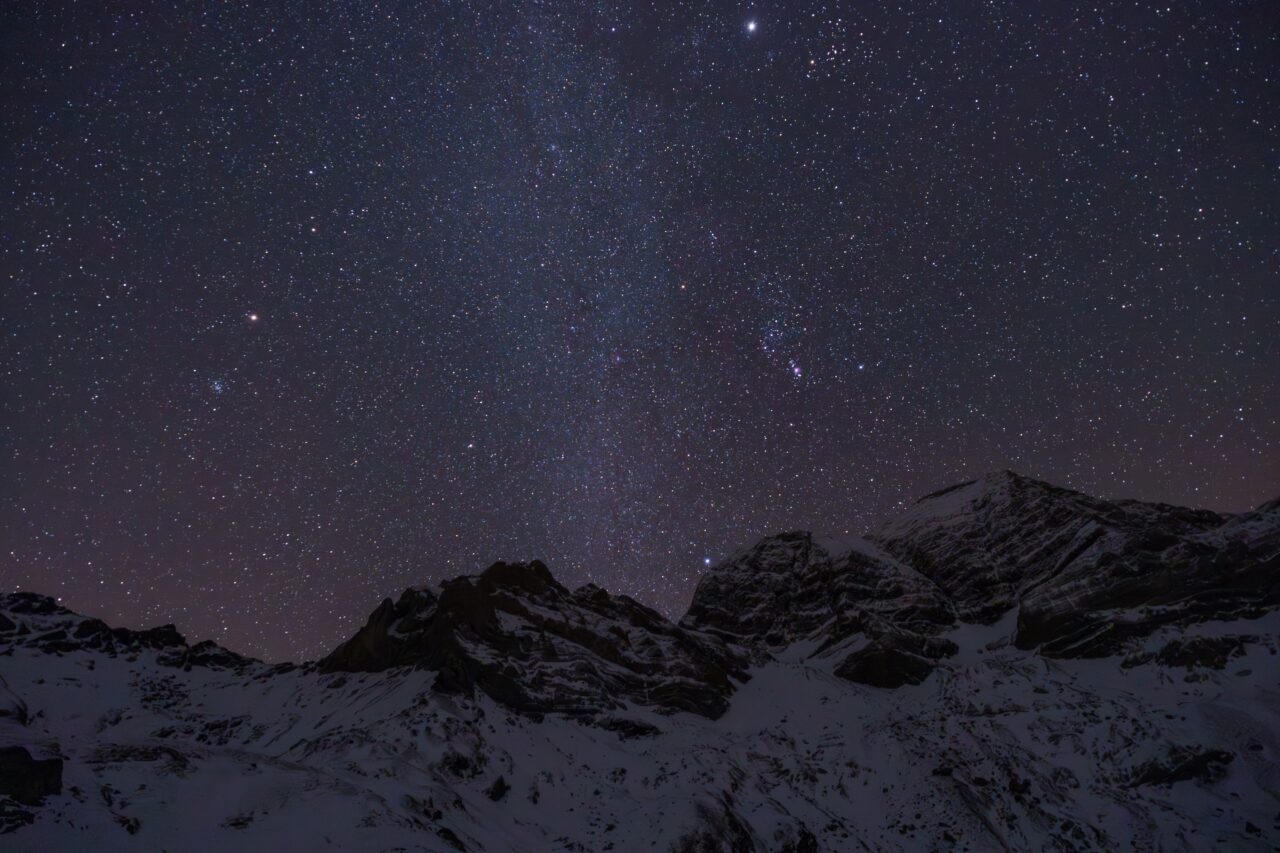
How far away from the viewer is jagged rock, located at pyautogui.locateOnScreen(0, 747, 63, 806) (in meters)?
23.4

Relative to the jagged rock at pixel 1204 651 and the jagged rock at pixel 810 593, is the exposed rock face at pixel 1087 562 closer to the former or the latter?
the jagged rock at pixel 1204 651

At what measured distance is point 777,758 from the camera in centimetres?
5519

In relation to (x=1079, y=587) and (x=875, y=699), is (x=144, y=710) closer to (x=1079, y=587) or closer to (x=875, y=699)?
(x=875, y=699)

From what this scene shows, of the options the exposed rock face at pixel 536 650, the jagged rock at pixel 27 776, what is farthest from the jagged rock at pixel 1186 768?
the jagged rock at pixel 27 776

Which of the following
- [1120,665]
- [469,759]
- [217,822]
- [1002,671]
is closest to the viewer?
[217,822]

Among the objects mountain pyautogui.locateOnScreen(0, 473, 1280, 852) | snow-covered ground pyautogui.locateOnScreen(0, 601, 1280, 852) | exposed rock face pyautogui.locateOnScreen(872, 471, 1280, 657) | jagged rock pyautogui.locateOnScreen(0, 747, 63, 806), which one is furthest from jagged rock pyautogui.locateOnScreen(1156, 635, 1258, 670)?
jagged rock pyautogui.locateOnScreen(0, 747, 63, 806)

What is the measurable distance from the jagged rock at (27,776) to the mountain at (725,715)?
8 cm

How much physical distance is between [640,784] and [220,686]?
145 feet

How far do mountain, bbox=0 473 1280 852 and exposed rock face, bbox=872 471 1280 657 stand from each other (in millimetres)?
326

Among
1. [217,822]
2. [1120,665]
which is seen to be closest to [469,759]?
[217,822]

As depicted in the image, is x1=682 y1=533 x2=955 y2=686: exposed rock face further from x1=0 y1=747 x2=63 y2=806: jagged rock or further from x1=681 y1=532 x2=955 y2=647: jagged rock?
x1=0 y1=747 x2=63 y2=806: jagged rock

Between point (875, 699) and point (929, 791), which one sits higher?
point (875, 699)

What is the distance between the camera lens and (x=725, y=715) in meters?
64.3

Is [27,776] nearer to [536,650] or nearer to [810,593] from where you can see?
[536,650]
